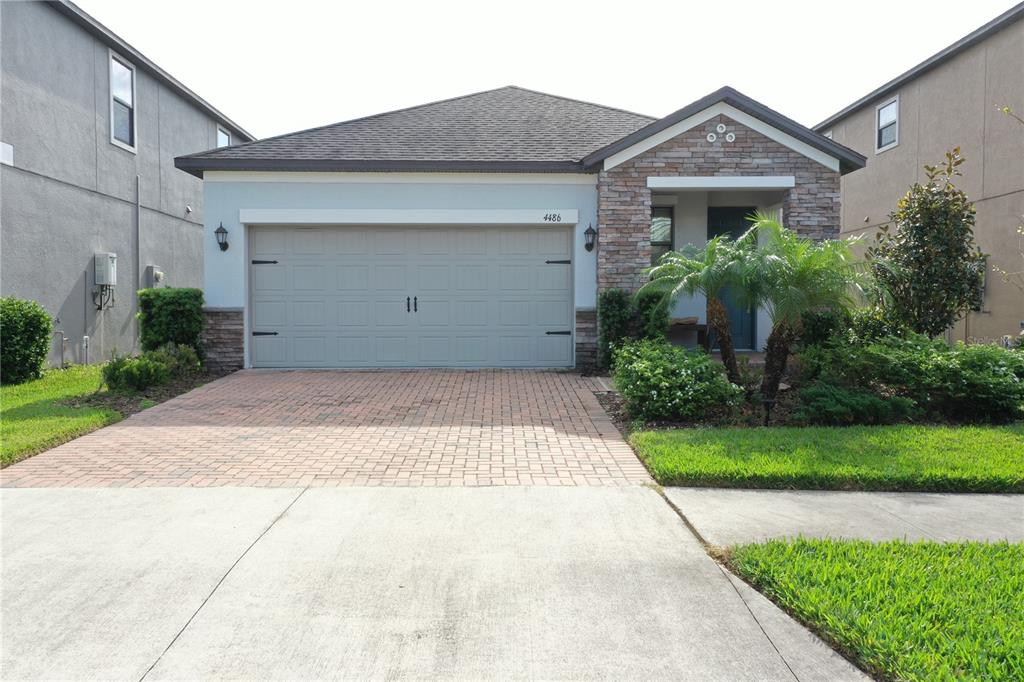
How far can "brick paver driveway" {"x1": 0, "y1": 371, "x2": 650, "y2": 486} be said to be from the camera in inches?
250

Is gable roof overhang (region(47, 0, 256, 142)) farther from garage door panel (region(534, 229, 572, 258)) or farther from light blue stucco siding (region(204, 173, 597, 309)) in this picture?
garage door panel (region(534, 229, 572, 258))

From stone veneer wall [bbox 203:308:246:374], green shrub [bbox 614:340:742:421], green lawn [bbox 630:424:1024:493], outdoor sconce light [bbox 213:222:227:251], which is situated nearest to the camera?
green lawn [bbox 630:424:1024:493]

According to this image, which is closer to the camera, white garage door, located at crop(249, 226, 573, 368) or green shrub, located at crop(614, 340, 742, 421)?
green shrub, located at crop(614, 340, 742, 421)

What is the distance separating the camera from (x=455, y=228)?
13078 millimetres

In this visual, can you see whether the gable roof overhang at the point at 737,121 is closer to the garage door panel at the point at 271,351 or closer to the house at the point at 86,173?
the garage door panel at the point at 271,351


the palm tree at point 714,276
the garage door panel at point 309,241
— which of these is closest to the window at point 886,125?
the palm tree at point 714,276

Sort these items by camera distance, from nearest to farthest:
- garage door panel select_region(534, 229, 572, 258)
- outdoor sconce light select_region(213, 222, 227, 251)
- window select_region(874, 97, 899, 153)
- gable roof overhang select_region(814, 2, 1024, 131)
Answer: outdoor sconce light select_region(213, 222, 227, 251), garage door panel select_region(534, 229, 572, 258), gable roof overhang select_region(814, 2, 1024, 131), window select_region(874, 97, 899, 153)

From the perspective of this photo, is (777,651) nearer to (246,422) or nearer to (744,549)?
(744,549)

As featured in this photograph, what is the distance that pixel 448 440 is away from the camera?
7.66 m

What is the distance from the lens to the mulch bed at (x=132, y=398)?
374 inches

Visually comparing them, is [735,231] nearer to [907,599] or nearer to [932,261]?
[932,261]

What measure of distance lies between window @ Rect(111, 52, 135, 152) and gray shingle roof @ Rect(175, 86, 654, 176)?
4067 millimetres

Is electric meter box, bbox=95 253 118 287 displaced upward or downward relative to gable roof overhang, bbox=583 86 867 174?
downward

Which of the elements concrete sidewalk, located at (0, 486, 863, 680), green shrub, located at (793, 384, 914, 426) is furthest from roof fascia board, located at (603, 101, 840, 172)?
concrete sidewalk, located at (0, 486, 863, 680)
